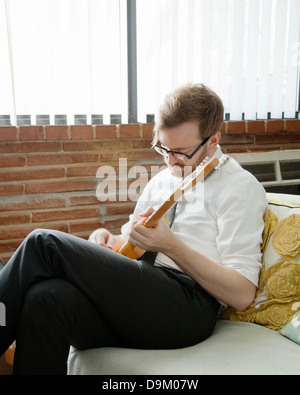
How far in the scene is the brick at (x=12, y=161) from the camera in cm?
214

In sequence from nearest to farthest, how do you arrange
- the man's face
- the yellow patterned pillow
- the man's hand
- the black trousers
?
the black trousers
the yellow patterned pillow
the man's face
the man's hand

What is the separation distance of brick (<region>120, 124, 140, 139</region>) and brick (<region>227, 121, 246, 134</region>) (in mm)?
567

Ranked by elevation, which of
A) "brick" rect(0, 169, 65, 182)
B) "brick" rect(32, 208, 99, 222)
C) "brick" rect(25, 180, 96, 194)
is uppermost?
"brick" rect(0, 169, 65, 182)

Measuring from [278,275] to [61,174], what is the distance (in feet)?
4.28

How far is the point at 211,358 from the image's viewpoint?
111 centimetres

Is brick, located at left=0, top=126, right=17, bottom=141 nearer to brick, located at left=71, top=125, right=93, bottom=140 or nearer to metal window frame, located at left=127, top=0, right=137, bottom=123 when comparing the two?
brick, located at left=71, top=125, right=93, bottom=140

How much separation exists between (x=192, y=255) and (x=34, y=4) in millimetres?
1593

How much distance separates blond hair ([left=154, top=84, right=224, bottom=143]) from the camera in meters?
1.36

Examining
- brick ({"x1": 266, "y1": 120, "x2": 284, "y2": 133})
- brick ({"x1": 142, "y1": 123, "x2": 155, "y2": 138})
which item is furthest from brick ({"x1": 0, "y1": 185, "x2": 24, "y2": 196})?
brick ({"x1": 266, "y1": 120, "x2": 284, "y2": 133})

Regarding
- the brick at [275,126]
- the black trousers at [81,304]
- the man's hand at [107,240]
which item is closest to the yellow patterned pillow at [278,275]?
the black trousers at [81,304]

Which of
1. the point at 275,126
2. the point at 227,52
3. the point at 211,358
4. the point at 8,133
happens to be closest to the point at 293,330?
the point at 211,358

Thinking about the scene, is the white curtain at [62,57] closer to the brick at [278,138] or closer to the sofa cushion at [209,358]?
the brick at [278,138]

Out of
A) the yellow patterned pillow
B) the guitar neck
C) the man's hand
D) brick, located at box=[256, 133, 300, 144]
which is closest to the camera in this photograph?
the guitar neck
